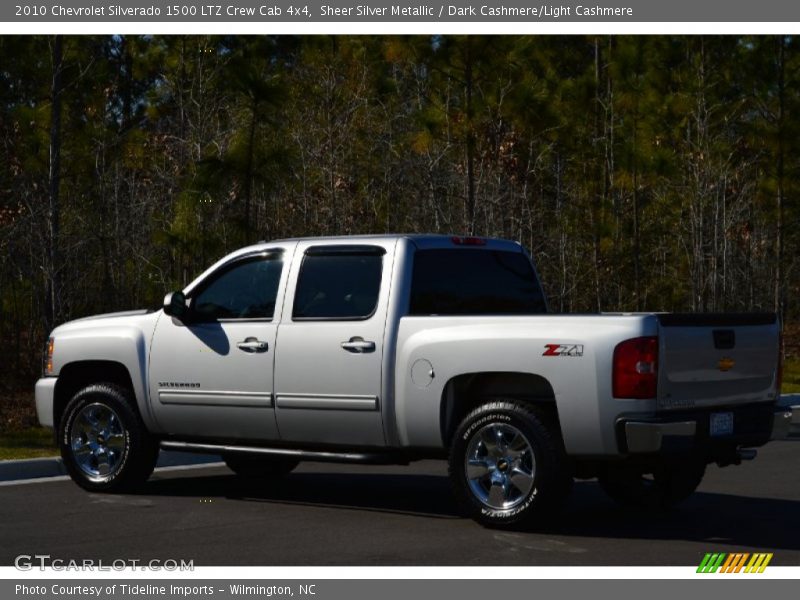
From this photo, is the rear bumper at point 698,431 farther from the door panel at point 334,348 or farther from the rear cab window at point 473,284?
the door panel at point 334,348

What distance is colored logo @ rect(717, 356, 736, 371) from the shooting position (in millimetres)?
9961

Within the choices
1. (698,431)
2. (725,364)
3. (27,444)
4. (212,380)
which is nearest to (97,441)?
(212,380)

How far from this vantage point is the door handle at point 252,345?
36.5ft

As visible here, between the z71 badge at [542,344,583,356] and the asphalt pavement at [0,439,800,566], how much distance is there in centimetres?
121

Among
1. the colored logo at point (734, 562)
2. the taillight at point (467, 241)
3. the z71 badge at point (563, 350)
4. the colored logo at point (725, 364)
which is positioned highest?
the taillight at point (467, 241)

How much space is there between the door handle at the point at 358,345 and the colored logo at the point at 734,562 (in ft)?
9.54

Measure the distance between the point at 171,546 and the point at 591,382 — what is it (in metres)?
2.92

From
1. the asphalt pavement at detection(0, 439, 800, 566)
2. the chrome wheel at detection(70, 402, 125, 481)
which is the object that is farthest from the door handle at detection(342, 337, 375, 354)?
the chrome wheel at detection(70, 402, 125, 481)

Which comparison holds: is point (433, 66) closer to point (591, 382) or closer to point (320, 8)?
point (320, 8)

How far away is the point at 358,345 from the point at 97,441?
2834 mm

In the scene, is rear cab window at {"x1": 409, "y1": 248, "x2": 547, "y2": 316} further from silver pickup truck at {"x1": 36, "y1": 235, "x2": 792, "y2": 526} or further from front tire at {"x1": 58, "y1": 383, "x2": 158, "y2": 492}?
front tire at {"x1": 58, "y1": 383, "x2": 158, "y2": 492}

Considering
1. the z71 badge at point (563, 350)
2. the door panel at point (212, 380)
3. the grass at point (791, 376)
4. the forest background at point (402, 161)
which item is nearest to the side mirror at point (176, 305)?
the door panel at point (212, 380)

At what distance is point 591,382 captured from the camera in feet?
31.1
